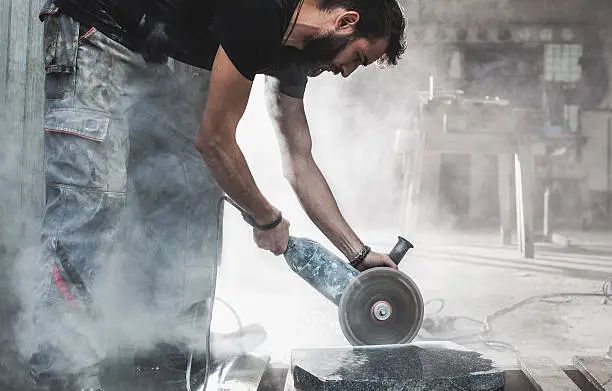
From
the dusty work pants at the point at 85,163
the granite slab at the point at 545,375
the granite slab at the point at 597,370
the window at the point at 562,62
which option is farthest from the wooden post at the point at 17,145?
the window at the point at 562,62

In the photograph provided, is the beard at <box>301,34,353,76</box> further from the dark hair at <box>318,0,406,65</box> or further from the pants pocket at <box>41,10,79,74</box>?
the pants pocket at <box>41,10,79,74</box>

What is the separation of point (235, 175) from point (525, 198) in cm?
409

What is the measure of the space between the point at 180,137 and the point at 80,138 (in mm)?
574

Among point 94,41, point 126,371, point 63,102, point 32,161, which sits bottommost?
point 126,371

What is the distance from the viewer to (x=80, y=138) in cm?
163

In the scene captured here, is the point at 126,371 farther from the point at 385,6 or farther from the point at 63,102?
the point at 385,6

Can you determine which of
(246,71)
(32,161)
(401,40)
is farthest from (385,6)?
(32,161)

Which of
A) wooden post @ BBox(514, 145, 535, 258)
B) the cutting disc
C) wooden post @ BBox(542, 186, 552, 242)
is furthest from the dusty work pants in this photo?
wooden post @ BBox(542, 186, 552, 242)

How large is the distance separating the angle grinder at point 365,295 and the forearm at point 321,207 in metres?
0.22

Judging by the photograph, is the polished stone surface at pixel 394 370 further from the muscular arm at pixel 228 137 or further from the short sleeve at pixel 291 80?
the short sleeve at pixel 291 80

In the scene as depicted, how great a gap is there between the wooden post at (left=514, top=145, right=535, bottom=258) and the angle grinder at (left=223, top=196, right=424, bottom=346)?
3.60 meters

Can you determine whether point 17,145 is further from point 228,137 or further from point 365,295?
point 365,295

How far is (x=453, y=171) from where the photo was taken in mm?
8867

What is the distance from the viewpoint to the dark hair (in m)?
1.68
